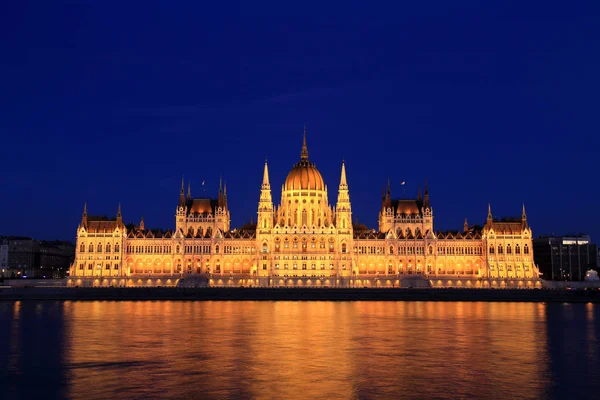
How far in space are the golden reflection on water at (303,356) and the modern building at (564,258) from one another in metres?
95.3

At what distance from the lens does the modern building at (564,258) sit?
154 meters

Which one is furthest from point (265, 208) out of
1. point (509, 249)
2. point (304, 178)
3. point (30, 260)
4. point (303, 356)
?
point (303, 356)

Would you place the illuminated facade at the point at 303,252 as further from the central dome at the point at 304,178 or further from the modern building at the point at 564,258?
the modern building at the point at 564,258

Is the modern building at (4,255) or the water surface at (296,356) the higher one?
the modern building at (4,255)

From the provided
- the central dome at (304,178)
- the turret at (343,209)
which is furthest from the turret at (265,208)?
the turret at (343,209)

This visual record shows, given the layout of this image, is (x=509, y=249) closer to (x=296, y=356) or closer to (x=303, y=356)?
(x=303, y=356)

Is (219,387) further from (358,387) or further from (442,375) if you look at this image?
(442,375)

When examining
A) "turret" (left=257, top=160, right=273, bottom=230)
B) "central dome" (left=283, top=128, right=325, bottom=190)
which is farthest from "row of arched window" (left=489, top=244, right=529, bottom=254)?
"turret" (left=257, top=160, right=273, bottom=230)

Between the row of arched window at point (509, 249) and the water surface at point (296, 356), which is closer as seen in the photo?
the water surface at point (296, 356)

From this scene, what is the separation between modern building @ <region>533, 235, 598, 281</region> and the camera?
15362 cm

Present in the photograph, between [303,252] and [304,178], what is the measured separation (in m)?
16.4

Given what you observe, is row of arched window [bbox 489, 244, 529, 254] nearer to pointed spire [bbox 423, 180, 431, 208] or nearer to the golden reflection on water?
pointed spire [bbox 423, 180, 431, 208]

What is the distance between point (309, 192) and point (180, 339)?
86.1m

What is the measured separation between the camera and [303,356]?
39938mm
